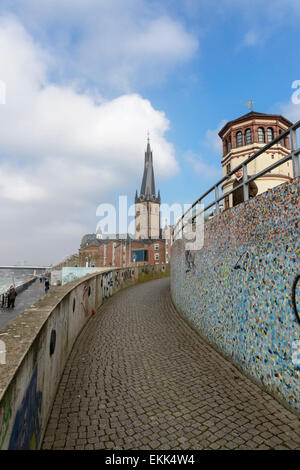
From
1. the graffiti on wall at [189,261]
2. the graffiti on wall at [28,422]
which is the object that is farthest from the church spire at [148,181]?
the graffiti on wall at [28,422]

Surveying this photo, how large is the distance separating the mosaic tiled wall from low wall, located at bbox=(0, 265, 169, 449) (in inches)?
131

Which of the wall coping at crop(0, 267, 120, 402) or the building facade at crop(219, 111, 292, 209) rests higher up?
the building facade at crop(219, 111, 292, 209)

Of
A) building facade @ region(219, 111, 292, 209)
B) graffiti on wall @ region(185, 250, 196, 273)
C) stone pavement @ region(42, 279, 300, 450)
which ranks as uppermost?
building facade @ region(219, 111, 292, 209)

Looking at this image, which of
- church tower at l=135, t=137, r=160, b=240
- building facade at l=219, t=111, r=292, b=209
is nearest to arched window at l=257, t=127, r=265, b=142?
building facade at l=219, t=111, r=292, b=209

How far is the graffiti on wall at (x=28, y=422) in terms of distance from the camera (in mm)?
1895

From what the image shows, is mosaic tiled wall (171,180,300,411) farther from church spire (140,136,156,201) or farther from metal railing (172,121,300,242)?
church spire (140,136,156,201)

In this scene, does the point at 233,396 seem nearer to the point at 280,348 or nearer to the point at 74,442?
the point at 280,348

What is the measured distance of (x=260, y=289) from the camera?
4145mm

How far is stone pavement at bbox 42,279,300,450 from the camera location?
9.44 feet

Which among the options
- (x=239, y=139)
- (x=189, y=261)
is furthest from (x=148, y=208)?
(x=189, y=261)

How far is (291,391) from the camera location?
3.39m

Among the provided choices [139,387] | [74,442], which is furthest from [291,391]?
[74,442]

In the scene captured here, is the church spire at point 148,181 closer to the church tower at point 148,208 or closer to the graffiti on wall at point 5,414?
the church tower at point 148,208

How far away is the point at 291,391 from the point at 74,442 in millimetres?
2928
